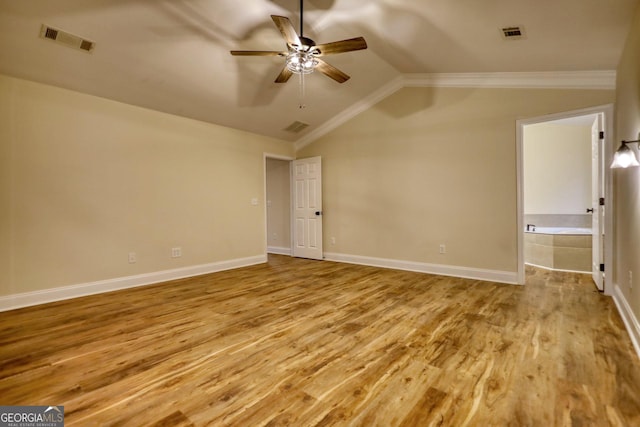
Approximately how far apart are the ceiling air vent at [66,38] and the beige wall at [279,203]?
430 cm

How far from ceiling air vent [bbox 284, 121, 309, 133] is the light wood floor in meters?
3.39

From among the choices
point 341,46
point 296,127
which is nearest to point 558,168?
point 296,127

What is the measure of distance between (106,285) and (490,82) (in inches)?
235

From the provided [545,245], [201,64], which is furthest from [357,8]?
[545,245]

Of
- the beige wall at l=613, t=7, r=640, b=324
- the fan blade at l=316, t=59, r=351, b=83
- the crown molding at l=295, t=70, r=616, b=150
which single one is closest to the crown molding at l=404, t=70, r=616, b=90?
the crown molding at l=295, t=70, r=616, b=150

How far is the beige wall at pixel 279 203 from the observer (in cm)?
709

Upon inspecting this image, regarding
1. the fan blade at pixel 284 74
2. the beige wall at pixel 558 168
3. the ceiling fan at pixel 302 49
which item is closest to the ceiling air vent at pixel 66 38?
the ceiling fan at pixel 302 49

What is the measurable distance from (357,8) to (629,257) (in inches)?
139

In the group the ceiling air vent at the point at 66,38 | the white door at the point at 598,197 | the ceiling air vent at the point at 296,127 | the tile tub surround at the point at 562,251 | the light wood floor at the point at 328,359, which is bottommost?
the light wood floor at the point at 328,359

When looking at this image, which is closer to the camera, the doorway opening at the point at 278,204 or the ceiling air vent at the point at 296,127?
the ceiling air vent at the point at 296,127

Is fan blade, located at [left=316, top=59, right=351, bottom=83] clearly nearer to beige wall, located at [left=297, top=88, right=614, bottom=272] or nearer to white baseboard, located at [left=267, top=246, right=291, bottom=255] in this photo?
beige wall, located at [left=297, top=88, right=614, bottom=272]

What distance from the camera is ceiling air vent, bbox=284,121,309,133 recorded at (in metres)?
5.75

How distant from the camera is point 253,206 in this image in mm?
5824

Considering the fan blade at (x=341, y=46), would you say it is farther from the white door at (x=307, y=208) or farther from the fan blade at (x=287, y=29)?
the white door at (x=307, y=208)
